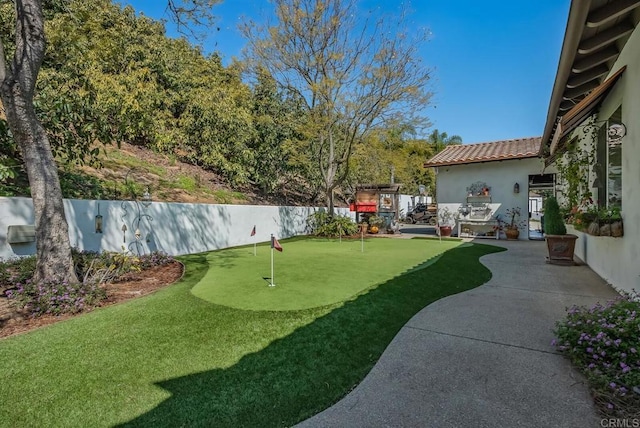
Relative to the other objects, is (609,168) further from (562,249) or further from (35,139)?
(35,139)

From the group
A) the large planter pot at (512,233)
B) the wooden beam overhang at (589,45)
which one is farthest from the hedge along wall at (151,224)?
the large planter pot at (512,233)

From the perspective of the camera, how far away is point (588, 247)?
24.3 ft

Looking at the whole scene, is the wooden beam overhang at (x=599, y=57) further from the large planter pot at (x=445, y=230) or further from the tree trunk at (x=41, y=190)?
the large planter pot at (x=445, y=230)

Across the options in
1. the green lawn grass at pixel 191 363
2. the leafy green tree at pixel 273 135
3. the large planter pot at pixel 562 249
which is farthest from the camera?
the leafy green tree at pixel 273 135

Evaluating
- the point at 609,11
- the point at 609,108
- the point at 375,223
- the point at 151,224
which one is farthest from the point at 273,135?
the point at 609,11

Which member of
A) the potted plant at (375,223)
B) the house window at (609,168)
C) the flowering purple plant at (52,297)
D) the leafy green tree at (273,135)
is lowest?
the flowering purple plant at (52,297)

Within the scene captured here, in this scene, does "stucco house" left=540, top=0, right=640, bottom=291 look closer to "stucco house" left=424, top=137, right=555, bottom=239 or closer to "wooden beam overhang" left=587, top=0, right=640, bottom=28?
"wooden beam overhang" left=587, top=0, right=640, bottom=28

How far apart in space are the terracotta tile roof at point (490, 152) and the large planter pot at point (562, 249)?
6795 millimetres

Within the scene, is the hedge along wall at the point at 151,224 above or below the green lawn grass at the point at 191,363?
above

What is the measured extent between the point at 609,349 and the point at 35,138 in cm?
715

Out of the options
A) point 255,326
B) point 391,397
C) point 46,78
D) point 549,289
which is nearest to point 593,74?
point 549,289

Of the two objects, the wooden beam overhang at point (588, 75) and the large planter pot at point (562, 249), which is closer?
the wooden beam overhang at point (588, 75)

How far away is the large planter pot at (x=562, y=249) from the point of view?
302 inches

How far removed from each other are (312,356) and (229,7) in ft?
42.2
